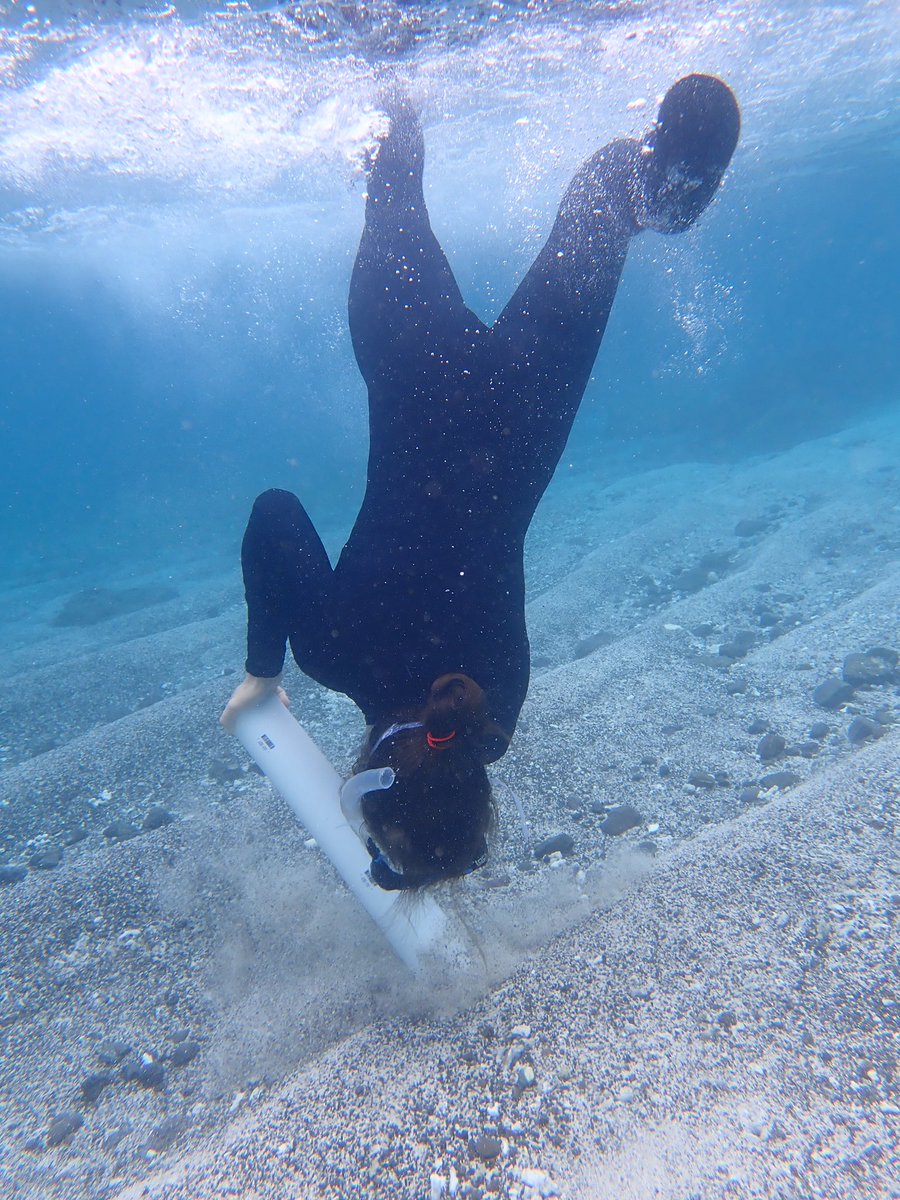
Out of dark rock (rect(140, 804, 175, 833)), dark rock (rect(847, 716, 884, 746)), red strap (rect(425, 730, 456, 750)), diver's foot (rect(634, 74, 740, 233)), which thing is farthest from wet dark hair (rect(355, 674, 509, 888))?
dark rock (rect(847, 716, 884, 746))

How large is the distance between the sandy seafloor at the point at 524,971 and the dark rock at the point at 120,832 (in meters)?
0.12

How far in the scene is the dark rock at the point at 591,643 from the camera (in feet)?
25.6

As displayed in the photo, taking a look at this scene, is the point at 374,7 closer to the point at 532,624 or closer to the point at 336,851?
the point at 532,624

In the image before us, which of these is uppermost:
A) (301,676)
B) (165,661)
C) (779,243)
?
(779,243)

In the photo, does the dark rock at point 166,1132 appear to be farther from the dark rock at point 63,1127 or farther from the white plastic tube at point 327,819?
the white plastic tube at point 327,819

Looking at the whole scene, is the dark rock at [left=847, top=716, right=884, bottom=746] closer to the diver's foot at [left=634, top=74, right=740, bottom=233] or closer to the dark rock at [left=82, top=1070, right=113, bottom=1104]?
the diver's foot at [left=634, top=74, right=740, bottom=233]

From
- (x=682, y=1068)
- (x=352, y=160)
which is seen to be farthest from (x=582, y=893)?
(x=352, y=160)

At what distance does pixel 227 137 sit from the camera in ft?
45.6

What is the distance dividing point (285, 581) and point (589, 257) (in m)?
2.17

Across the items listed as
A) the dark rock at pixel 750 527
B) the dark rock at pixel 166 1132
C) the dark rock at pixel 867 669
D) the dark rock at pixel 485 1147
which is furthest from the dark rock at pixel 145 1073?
the dark rock at pixel 750 527

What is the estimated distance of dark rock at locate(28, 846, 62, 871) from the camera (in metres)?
4.78

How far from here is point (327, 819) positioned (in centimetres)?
302

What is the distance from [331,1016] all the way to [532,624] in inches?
242

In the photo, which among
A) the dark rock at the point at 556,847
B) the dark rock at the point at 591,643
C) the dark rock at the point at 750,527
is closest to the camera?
the dark rock at the point at 556,847
